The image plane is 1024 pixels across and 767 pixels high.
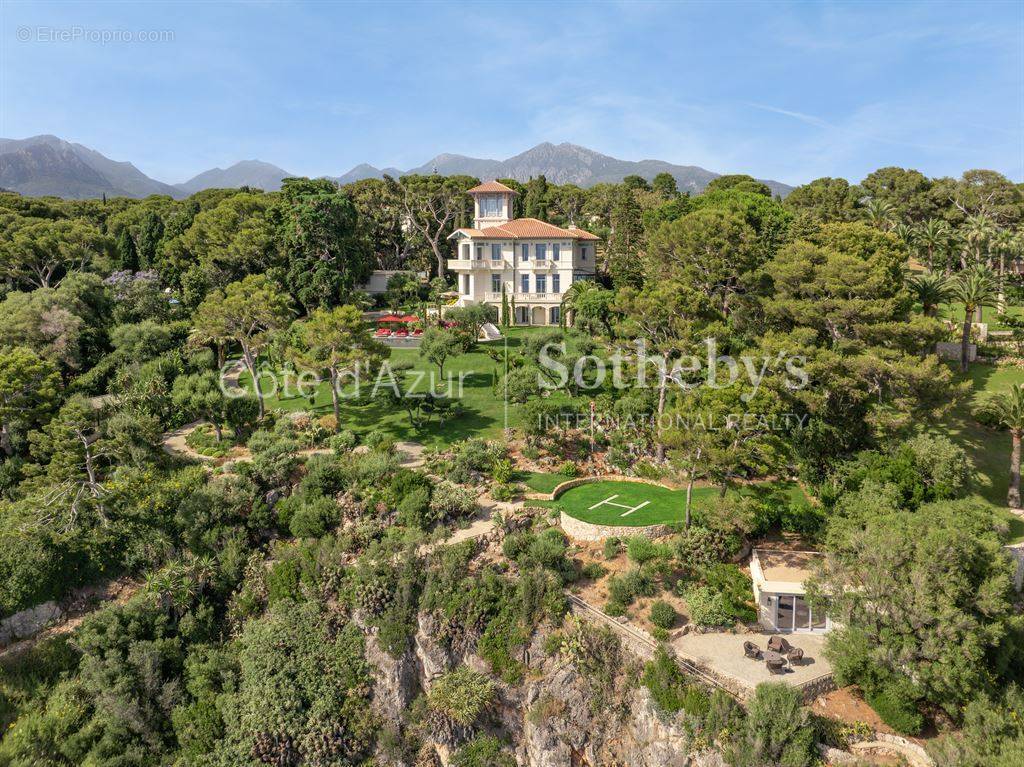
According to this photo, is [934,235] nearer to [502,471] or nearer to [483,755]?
[502,471]

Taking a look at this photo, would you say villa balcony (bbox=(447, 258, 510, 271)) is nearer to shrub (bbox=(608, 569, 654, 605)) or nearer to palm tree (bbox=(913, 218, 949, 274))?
palm tree (bbox=(913, 218, 949, 274))

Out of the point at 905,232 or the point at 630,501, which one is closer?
the point at 630,501

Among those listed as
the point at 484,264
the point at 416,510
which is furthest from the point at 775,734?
the point at 484,264

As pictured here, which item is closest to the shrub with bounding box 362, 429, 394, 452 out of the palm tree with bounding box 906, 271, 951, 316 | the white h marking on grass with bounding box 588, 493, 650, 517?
the white h marking on grass with bounding box 588, 493, 650, 517

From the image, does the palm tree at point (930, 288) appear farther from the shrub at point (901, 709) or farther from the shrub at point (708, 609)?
the shrub at point (901, 709)

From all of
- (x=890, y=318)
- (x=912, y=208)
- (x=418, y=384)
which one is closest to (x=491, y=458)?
(x=418, y=384)

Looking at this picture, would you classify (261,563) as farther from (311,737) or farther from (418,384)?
Answer: (418,384)
